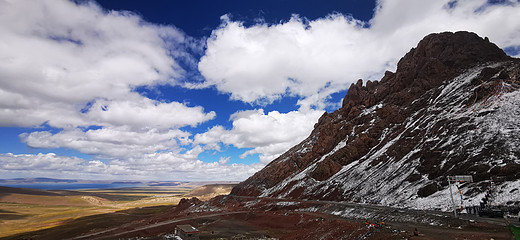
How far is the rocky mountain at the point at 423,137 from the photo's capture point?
52650 millimetres

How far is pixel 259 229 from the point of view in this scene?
203ft

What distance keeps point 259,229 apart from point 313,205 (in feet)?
70.3

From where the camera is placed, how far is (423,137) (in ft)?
254

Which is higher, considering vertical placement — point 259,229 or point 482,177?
point 482,177

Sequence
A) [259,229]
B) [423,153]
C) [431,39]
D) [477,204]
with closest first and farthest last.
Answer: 1. [477,204]
2. [259,229]
3. [423,153]
4. [431,39]

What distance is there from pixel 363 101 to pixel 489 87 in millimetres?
64166

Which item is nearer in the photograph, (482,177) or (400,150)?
(482,177)

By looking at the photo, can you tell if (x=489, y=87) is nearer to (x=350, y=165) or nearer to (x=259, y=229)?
(x=350, y=165)

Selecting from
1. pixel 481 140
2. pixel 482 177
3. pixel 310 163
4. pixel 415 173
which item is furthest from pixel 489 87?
pixel 310 163

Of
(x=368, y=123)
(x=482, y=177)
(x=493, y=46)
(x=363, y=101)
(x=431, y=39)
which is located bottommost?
(x=482, y=177)

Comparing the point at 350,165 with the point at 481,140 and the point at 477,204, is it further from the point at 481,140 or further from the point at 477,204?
the point at 477,204

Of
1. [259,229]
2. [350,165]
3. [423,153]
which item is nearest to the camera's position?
[259,229]

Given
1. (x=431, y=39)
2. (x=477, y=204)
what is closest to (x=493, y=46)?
(x=431, y=39)

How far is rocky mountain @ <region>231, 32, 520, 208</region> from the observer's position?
52.7m
